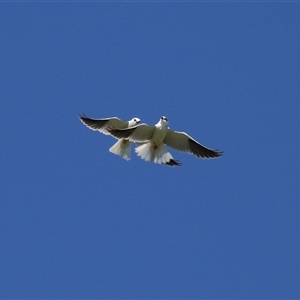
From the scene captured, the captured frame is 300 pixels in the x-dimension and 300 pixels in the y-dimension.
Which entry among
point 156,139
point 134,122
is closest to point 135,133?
point 156,139

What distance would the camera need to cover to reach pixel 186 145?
20.1 metres

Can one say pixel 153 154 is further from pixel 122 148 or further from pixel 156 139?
pixel 122 148

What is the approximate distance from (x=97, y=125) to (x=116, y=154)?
0.97 metres

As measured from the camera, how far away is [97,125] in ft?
68.9

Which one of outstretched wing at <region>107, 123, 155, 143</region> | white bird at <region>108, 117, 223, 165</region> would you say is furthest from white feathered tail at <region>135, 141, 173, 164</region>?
outstretched wing at <region>107, 123, 155, 143</region>

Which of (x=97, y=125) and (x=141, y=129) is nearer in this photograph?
(x=141, y=129)

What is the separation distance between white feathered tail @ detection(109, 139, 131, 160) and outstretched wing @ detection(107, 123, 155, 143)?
4.12 ft

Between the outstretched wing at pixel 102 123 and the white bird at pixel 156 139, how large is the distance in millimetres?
1326

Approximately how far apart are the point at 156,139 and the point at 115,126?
197cm

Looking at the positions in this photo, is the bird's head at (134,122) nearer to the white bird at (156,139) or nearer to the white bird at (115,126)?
the white bird at (115,126)

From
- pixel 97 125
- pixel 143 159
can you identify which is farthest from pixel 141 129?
pixel 97 125

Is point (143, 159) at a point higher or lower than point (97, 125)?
lower

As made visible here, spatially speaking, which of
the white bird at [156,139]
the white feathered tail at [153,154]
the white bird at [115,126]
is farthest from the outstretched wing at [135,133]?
the white bird at [115,126]

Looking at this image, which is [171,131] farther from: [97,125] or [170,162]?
[97,125]
